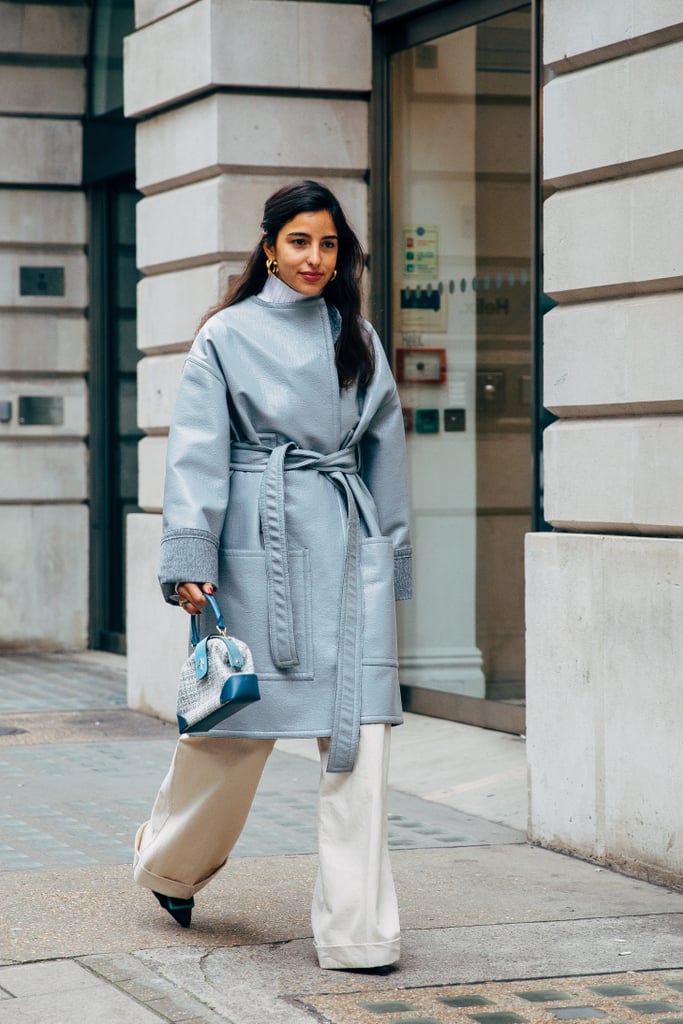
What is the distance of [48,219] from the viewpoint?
40.2 feet

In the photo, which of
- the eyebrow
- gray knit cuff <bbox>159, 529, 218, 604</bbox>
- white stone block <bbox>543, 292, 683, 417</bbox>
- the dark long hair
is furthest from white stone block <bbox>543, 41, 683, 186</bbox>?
gray knit cuff <bbox>159, 529, 218, 604</bbox>

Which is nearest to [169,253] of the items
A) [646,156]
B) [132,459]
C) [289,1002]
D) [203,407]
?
[132,459]

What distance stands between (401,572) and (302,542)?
319 millimetres

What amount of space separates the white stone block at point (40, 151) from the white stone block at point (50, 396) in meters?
1.31

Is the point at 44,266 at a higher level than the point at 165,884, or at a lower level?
higher

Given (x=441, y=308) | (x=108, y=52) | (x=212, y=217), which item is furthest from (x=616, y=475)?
(x=108, y=52)

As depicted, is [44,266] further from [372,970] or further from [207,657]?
[372,970]

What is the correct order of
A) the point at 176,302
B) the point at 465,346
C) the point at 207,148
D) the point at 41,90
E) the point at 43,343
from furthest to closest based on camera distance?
the point at 43,343 < the point at 41,90 < the point at 176,302 < the point at 207,148 < the point at 465,346

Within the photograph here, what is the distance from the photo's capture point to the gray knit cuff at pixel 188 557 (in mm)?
4508

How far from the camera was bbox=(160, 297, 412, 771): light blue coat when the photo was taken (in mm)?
4582

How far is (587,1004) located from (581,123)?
2933 mm

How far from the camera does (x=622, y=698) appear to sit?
576cm

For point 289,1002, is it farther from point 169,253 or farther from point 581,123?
point 169,253

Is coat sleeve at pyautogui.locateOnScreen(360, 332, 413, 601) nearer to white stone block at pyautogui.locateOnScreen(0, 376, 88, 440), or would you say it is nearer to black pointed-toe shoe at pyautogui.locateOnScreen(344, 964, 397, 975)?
black pointed-toe shoe at pyautogui.locateOnScreen(344, 964, 397, 975)
